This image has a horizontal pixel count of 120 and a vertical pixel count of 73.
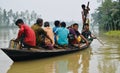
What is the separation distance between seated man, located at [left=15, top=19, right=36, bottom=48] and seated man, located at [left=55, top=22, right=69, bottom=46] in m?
2.13

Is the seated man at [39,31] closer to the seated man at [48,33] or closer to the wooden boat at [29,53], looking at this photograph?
the seated man at [48,33]

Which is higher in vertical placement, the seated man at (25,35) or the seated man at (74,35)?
the seated man at (25,35)

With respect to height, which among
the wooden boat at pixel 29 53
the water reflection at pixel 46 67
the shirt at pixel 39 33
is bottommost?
the water reflection at pixel 46 67

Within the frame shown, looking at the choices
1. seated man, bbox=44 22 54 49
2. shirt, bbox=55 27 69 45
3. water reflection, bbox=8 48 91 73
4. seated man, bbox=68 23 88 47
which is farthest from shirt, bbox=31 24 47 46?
seated man, bbox=68 23 88 47

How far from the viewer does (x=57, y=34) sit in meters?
12.6

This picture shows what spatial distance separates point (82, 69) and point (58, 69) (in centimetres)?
67

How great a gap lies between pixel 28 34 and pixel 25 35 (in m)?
0.11

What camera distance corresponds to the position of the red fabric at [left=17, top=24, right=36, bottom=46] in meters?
10.2

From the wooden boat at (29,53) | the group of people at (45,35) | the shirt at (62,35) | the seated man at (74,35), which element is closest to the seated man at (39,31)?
the group of people at (45,35)

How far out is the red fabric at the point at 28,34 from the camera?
33.4 ft

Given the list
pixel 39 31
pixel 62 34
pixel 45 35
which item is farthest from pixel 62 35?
pixel 39 31

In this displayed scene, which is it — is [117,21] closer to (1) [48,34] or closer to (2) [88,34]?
(2) [88,34]

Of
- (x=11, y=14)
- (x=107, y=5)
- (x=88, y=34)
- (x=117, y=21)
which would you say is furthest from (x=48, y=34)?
(x=11, y=14)

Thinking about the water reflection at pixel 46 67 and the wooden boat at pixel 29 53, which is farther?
the wooden boat at pixel 29 53
